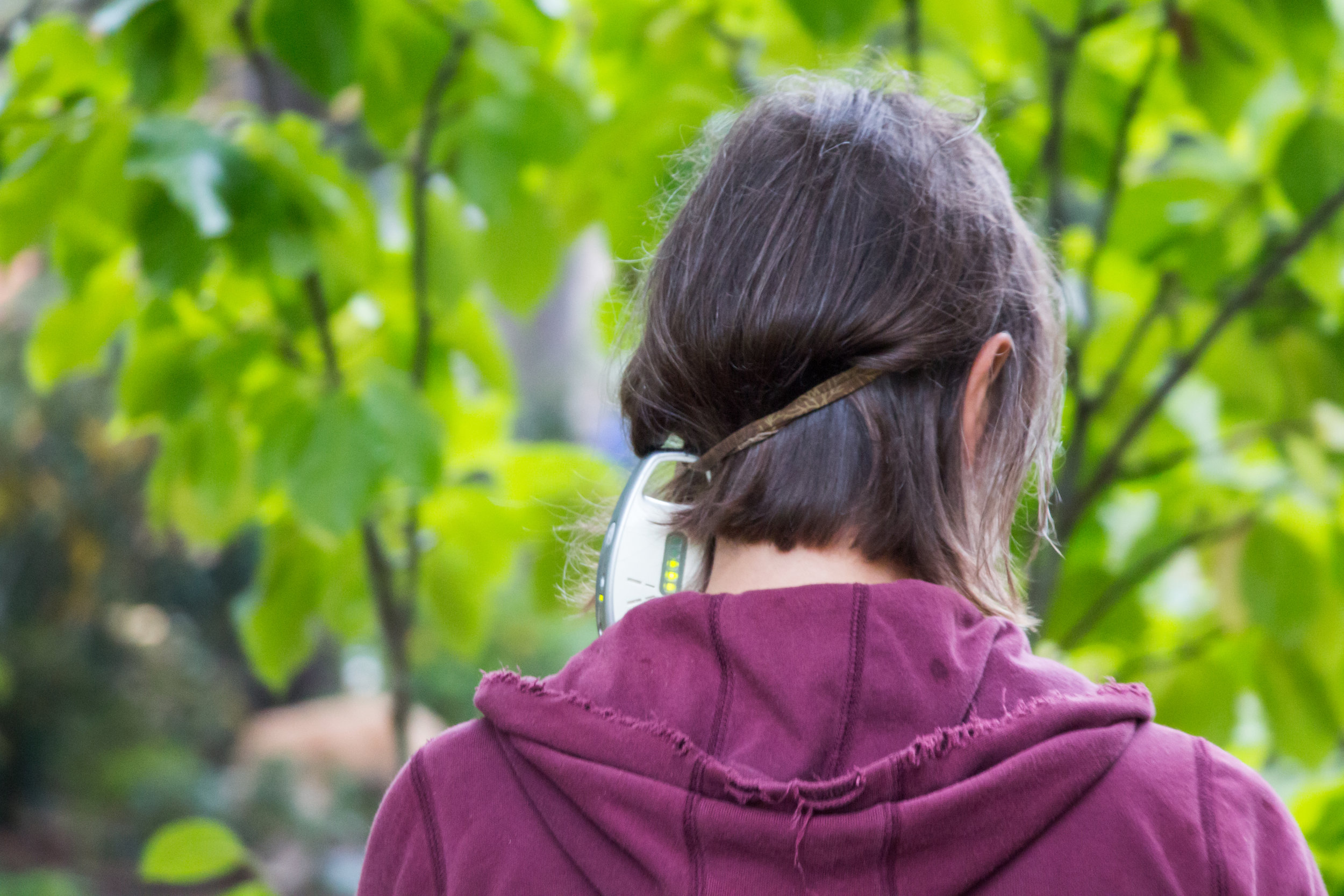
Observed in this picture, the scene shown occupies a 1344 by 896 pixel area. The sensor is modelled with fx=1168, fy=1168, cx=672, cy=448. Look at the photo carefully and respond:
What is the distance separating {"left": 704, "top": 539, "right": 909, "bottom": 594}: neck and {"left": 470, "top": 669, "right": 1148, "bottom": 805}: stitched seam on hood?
0.34 ft

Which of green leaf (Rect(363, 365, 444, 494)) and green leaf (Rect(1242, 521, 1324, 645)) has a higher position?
green leaf (Rect(363, 365, 444, 494))

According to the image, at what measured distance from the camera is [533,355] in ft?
19.9

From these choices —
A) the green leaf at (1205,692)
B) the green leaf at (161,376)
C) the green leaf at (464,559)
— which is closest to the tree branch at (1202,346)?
the green leaf at (1205,692)

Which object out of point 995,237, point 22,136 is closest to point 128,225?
point 22,136

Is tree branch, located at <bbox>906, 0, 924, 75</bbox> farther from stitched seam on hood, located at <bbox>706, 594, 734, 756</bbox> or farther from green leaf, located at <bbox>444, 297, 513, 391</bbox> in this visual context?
stitched seam on hood, located at <bbox>706, 594, 734, 756</bbox>

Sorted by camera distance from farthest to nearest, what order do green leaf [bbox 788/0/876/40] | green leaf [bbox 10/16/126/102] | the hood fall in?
green leaf [bbox 10/16/126/102]
green leaf [bbox 788/0/876/40]
the hood

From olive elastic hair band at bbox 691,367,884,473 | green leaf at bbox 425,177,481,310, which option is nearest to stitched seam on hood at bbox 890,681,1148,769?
olive elastic hair band at bbox 691,367,884,473

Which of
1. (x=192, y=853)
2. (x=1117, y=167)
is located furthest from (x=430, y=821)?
(x=1117, y=167)

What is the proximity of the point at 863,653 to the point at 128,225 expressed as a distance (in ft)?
2.67

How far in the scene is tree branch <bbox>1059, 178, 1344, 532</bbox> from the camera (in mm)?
1199

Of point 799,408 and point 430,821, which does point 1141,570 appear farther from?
point 430,821

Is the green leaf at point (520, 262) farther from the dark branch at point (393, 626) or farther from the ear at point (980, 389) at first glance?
the ear at point (980, 389)

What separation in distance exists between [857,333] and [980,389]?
0.10 m

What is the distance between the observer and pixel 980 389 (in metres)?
0.74
